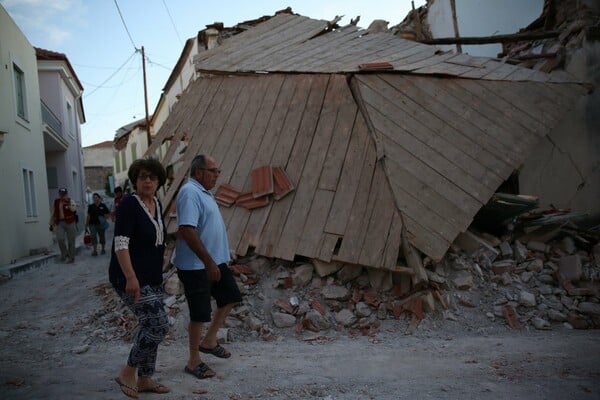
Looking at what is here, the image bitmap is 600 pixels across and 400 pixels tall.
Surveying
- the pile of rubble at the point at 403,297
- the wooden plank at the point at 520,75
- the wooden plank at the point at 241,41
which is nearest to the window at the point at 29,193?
the wooden plank at the point at 241,41

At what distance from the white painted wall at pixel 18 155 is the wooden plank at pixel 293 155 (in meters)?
6.48

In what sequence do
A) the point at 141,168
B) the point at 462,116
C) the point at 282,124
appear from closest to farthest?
1. the point at 141,168
2. the point at 462,116
3. the point at 282,124

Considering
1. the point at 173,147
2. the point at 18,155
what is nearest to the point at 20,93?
the point at 18,155

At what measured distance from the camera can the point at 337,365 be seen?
12.4 ft

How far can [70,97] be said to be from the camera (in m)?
20.4

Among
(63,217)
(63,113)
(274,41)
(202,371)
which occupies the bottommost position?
(202,371)

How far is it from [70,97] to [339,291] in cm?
1948

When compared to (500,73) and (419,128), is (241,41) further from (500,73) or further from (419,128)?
(500,73)

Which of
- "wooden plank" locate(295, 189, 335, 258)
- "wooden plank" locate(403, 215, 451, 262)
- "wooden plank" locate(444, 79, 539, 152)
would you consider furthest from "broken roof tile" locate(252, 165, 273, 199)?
"wooden plank" locate(444, 79, 539, 152)

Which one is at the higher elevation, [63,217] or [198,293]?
[63,217]

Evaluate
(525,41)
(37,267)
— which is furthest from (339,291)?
(37,267)

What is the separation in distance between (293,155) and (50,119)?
13342mm

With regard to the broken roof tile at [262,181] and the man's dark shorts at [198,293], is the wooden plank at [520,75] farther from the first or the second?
the man's dark shorts at [198,293]

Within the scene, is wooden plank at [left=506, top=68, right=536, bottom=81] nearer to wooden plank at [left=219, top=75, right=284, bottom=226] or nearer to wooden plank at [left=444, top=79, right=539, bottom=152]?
wooden plank at [left=444, top=79, right=539, bottom=152]
